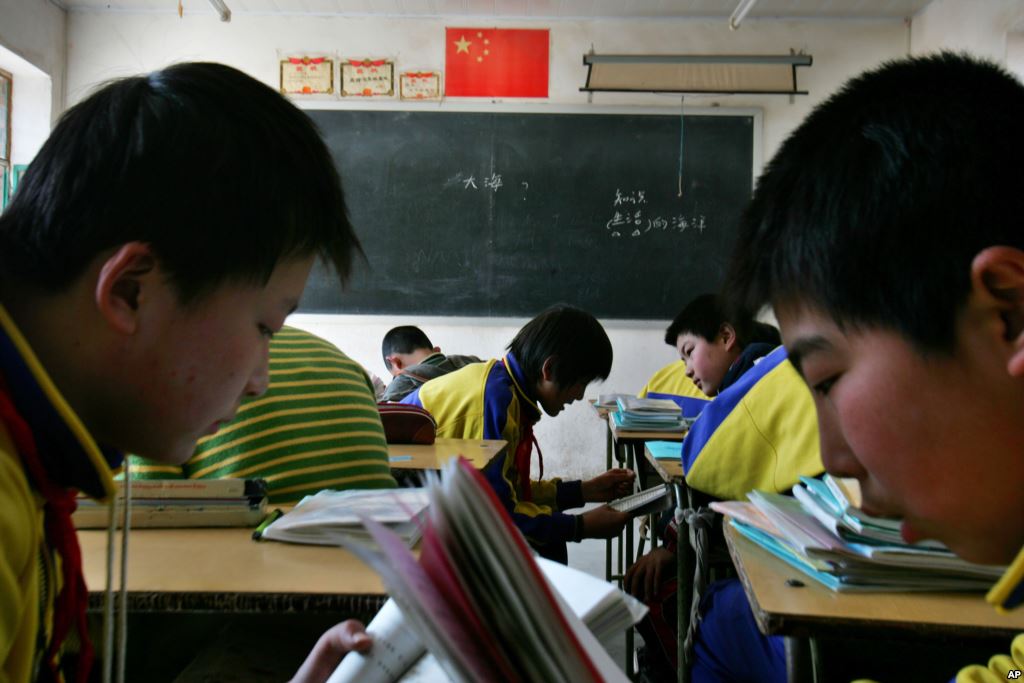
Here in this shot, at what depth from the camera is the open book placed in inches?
15.6

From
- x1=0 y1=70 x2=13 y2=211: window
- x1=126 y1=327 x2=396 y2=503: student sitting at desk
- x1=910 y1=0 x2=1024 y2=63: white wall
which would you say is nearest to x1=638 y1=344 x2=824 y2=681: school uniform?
x1=126 y1=327 x2=396 y2=503: student sitting at desk

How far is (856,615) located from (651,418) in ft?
7.18

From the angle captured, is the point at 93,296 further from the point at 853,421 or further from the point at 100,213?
the point at 853,421

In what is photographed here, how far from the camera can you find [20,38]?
4527 mm

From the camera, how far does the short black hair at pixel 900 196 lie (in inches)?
21.2

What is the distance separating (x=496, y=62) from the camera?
4980mm

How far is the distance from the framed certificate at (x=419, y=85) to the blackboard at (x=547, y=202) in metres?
0.13

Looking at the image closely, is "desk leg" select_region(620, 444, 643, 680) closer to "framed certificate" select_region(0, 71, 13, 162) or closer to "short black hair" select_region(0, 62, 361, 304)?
"short black hair" select_region(0, 62, 361, 304)

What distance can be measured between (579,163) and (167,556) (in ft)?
14.2

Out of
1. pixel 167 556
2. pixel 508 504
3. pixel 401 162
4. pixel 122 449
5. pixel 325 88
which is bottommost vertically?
pixel 508 504

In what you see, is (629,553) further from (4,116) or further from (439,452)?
(4,116)

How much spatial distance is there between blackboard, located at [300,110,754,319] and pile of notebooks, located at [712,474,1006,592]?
4.03 m

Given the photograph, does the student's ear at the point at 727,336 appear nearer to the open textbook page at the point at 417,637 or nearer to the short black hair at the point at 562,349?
the short black hair at the point at 562,349

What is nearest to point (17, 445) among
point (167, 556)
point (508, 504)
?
point (167, 556)
